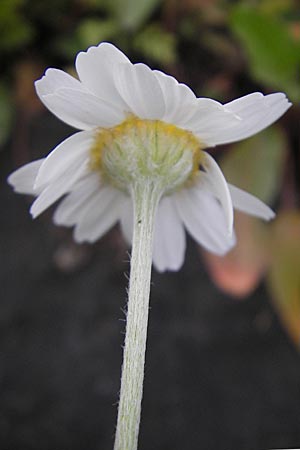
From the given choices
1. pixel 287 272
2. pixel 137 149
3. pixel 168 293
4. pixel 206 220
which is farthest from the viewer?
pixel 168 293

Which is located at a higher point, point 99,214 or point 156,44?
point 99,214

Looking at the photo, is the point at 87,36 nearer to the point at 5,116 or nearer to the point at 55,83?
the point at 5,116

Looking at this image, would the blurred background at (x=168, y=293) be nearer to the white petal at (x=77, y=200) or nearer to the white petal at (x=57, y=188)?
the white petal at (x=77, y=200)

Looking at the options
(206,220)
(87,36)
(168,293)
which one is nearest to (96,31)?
(87,36)

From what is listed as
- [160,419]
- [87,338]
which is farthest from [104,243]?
[160,419]

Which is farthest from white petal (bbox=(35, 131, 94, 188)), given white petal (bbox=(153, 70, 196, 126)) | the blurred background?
the blurred background

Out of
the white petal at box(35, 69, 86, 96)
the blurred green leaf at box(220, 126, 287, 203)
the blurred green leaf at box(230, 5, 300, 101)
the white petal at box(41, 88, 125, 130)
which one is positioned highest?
the white petal at box(35, 69, 86, 96)

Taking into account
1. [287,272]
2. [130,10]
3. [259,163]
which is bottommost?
[287,272]

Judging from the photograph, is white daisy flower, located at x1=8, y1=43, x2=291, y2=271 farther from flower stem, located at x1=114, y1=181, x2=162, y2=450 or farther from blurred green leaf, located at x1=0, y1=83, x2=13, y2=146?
blurred green leaf, located at x1=0, y1=83, x2=13, y2=146
